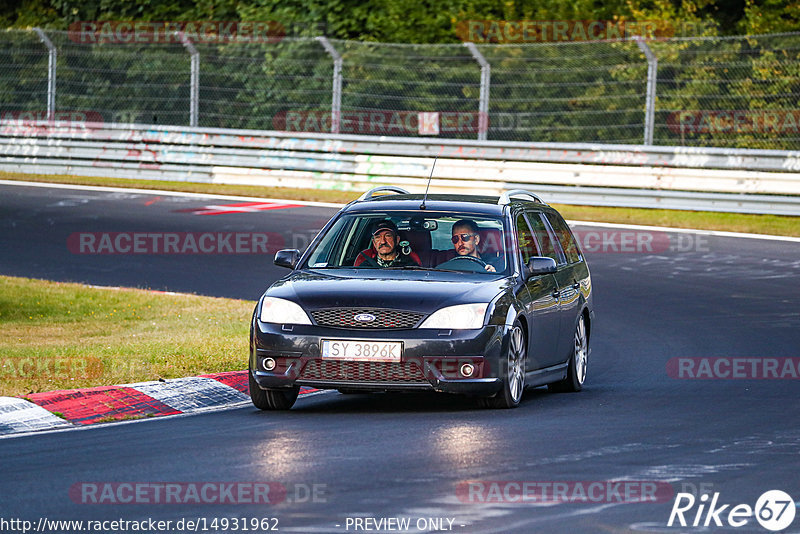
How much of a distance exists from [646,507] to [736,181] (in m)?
17.6

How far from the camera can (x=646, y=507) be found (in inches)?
269

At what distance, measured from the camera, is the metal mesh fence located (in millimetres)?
24719

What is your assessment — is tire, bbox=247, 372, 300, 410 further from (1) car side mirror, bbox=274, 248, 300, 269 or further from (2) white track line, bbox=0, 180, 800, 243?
(2) white track line, bbox=0, 180, 800, 243

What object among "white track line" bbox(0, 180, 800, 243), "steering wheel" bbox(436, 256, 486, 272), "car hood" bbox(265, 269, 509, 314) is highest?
"steering wheel" bbox(436, 256, 486, 272)

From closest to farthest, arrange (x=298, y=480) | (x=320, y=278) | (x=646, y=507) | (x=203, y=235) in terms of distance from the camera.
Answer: (x=646, y=507)
(x=298, y=480)
(x=320, y=278)
(x=203, y=235)

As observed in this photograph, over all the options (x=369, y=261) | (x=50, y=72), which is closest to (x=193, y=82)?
(x=50, y=72)

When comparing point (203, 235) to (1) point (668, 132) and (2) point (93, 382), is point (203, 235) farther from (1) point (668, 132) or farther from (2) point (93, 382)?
(2) point (93, 382)

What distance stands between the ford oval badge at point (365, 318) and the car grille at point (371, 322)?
0.01 m

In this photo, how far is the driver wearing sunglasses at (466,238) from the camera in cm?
1077

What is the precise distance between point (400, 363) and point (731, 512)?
321 cm

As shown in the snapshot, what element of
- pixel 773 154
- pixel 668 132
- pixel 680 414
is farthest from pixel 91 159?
pixel 680 414

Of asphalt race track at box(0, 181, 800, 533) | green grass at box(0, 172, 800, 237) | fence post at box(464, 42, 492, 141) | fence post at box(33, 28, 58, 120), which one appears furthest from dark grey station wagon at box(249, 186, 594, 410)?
fence post at box(33, 28, 58, 120)

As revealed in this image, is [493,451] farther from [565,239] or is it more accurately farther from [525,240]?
[565,239]

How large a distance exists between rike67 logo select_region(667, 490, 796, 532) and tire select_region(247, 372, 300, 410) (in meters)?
3.68
